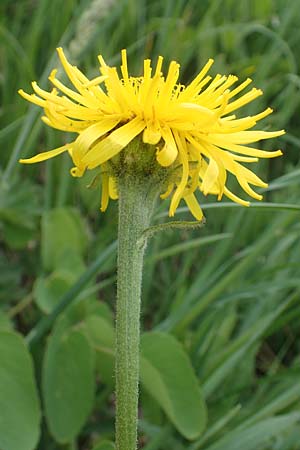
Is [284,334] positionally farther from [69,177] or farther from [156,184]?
[156,184]

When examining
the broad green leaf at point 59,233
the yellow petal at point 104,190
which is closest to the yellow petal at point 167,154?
the yellow petal at point 104,190

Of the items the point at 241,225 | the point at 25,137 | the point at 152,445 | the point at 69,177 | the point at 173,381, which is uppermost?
the point at 25,137

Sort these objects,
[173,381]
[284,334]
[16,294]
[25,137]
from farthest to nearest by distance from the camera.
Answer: [284,334], [16,294], [25,137], [173,381]

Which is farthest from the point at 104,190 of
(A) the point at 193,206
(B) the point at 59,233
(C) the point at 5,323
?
(B) the point at 59,233

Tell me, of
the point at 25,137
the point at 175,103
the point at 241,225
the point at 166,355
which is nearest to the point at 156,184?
the point at 175,103

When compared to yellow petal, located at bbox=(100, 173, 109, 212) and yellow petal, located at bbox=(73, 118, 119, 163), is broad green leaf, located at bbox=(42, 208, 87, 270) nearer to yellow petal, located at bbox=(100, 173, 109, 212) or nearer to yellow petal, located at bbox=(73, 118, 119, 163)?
yellow petal, located at bbox=(100, 173, 109, 212)

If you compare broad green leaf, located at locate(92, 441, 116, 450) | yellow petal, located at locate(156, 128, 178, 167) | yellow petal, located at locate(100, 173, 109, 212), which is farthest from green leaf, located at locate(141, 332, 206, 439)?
yellow petal, located at locate(156, 128, 178, 167)
